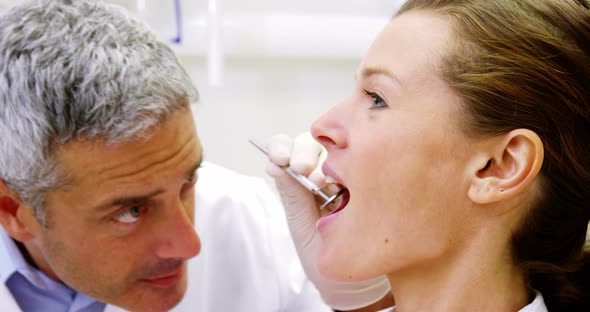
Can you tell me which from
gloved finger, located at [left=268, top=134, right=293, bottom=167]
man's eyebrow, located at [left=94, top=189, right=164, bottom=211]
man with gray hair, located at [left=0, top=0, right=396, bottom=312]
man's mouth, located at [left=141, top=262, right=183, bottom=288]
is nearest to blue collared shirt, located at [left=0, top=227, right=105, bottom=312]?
man with gray hair, located at [left=0, top=0, right=396, bottom=312]

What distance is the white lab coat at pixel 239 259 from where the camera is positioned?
1.47 meters

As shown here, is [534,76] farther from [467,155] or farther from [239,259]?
[239,259]

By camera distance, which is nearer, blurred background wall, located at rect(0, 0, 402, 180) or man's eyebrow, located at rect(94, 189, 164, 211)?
man's eyebrow, located at rect(94, 189, 164, 211)

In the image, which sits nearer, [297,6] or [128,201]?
[128,201]

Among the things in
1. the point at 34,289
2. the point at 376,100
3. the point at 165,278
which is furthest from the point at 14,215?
the point at 376,100

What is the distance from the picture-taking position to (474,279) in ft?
3.08

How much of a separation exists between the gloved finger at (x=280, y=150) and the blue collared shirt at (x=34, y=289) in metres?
0.47

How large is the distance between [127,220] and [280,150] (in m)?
0.37

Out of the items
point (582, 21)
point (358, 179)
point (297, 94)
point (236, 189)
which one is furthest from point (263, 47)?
point (582, 21)

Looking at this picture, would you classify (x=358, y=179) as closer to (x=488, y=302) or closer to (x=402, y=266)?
(x=402, y=266)

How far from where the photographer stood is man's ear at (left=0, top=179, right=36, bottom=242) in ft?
3.75

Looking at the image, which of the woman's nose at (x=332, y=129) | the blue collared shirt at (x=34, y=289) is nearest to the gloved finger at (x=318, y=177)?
the woman's nose at (x=332, y=129)

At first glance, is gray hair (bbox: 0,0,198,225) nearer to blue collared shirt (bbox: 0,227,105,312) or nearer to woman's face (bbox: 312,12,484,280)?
blue collared shirt (bbox: 0,227,105,312)

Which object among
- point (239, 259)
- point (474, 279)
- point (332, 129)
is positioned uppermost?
point (332, 129)
